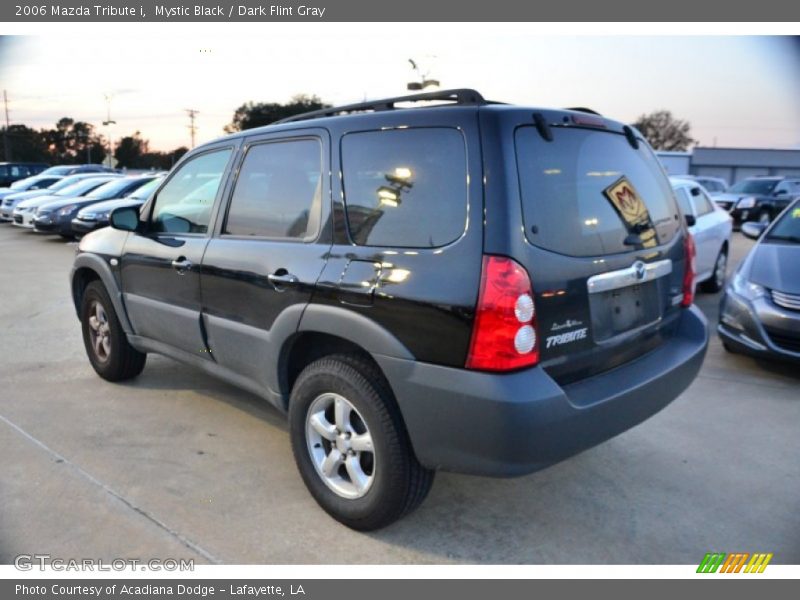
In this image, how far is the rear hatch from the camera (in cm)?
254

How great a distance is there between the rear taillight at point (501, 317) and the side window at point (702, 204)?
21.1ft

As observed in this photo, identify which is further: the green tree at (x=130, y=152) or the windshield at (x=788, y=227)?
the green tree at (x=130, y=152)

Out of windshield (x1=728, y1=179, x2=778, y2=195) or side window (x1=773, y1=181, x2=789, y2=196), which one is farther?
windshield (x1=728, y1=179, x2=778, y2=195)

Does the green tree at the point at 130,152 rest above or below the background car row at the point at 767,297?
above

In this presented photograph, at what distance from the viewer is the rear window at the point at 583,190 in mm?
2557

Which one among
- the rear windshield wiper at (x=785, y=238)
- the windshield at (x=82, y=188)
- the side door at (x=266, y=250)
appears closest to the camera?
the side door at (x=266, y=250)

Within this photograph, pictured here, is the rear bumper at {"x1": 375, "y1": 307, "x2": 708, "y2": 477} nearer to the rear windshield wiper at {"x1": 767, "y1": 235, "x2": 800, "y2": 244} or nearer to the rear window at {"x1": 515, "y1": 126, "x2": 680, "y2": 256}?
the rear window at {"x1": 515, "y1": 126, "x2": 680, "y2": 256}

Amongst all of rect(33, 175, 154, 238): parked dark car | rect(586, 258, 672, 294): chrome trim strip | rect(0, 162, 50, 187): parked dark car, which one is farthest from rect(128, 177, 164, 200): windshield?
rect(0, 162, 50, 187): parked dark car

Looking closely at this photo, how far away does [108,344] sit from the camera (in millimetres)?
4898

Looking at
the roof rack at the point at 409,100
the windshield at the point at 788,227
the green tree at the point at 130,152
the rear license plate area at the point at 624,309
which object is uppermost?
the green tree at the point at 130,152

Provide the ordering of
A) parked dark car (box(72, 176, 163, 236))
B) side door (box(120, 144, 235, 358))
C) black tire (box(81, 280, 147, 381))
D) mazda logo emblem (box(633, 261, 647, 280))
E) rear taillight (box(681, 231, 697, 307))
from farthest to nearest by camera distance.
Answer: parked dark car (box(72, 176, 163, 236)) → black tire (box(81, 280, 147, 381)) → side door (box(120, 144, 235, 358)) → rear taillight (box(681, 231, 697, 307)) → mazda logo emblem (box(633, 261, 647, 280))

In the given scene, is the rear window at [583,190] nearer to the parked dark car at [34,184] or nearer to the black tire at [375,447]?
the black tire at [375,447]

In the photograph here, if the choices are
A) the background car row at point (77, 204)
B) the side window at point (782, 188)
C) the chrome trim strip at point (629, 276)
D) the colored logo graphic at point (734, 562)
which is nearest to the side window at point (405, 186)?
the chrome trim strip at point (629, 276)

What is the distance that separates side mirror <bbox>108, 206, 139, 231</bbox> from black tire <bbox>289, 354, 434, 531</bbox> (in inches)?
78.2
